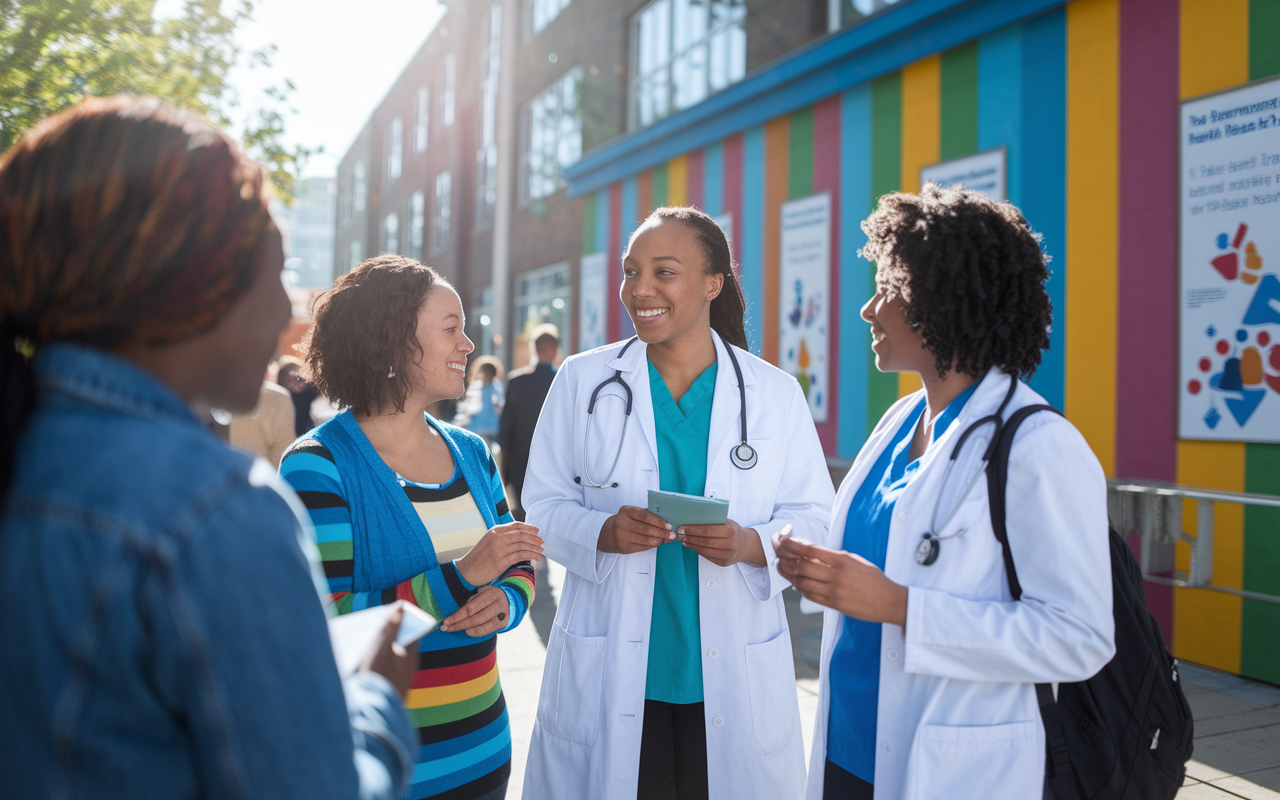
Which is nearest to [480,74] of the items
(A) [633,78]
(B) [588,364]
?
A: (A) [633,78]

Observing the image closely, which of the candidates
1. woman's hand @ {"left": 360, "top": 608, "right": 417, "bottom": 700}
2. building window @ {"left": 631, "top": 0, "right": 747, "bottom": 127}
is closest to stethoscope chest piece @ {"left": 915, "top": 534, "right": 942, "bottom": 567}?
woman's hand @ {"left": 360, "top": 608, "right": 417, "bottom": 700}

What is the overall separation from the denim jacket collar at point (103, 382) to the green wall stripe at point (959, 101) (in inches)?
272

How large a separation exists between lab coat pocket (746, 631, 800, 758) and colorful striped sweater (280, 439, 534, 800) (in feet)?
2.20

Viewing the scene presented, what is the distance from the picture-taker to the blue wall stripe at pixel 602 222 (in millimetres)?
12820

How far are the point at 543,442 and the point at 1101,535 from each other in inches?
64.7

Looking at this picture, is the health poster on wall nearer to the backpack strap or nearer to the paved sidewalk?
the paved sidewalk

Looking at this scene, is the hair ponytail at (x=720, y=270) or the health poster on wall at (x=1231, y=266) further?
the health poster on wall at (x=1231, y=266)

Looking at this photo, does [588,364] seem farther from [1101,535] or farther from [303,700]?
[303,700]

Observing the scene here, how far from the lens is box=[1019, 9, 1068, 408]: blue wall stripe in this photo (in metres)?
6.04

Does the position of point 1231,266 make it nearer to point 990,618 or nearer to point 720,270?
point 720,270

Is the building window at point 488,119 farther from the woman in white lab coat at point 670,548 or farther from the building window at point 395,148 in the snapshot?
the woman in white lab coat at point 670,548

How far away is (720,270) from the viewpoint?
9.48ft

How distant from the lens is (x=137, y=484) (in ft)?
2.61

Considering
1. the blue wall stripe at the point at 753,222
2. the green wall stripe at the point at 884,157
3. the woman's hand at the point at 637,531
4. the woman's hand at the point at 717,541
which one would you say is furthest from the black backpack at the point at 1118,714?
the blue wall stripe at the point at 753,222
